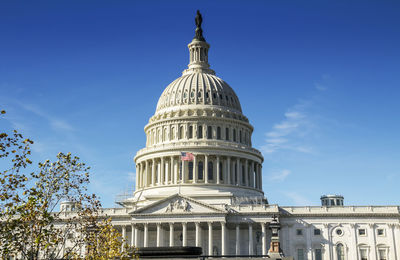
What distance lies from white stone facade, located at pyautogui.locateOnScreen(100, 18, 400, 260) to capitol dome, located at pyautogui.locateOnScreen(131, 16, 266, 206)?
0.22 metres

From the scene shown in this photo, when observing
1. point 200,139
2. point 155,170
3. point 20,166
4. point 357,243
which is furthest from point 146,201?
point 20,166

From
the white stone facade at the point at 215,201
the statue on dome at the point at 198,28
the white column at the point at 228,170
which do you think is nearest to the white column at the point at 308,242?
the white stone facade at the point at 215,201

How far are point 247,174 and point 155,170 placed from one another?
1971 cm

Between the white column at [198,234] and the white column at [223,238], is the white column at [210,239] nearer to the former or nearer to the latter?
the white column at [198,234]

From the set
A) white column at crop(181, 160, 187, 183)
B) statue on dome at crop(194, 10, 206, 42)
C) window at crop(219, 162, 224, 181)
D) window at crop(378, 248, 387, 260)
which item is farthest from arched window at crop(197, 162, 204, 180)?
window at crop(378, 248, 387, 260)

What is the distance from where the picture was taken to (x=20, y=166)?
28.4 meters

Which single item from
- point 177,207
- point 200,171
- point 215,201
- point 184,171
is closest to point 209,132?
point 200,171

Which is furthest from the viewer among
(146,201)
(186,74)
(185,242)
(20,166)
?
(186,74)

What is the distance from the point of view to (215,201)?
96812 mm

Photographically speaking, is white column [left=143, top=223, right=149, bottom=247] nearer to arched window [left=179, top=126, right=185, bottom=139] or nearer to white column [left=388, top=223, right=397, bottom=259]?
arched window [left=179, top=126, right=185, bottom=139]

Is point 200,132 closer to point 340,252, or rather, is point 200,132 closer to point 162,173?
point 162,173

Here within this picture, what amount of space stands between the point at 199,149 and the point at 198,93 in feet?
48.7

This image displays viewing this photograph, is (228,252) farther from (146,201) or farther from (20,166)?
(20,166)

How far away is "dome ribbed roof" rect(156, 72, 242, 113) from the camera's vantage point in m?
114
